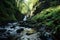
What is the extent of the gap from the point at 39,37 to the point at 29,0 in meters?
39.5

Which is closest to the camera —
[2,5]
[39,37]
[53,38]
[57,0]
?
[53,38]

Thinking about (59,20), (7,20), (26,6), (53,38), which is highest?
(26,6)

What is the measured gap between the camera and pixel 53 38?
40.7 ft

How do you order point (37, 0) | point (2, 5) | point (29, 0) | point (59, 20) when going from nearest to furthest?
point (59, 20) < point (2, 5) < point (37, 0) < point (29, 0)

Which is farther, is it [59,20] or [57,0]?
[57,0]

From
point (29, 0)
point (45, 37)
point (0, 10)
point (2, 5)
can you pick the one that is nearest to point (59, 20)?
point (45, 37)

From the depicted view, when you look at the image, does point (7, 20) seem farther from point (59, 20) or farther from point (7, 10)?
point (59, 20)

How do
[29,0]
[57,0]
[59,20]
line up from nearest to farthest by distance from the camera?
[59,20] < [57,0] < [29,0]

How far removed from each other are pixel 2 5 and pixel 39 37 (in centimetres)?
1492

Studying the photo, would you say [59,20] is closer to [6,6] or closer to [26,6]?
[6,6]

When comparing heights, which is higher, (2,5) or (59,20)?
(2,5)

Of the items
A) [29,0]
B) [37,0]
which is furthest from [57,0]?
[29,0]

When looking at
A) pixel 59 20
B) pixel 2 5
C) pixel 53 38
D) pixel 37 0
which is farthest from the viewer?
pixel 37 0

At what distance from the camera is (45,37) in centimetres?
1315
